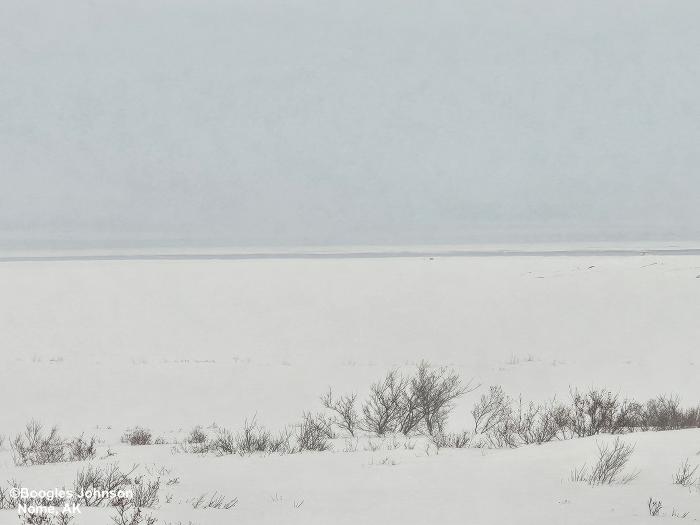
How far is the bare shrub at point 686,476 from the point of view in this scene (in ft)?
20.8

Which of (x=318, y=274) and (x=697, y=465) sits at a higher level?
(x=318, y=274)

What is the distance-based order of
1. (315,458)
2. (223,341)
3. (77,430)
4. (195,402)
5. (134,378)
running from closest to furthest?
(315,458) < (77,430) < (195,402) < (134,378) < (223,341)

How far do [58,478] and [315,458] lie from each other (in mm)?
2394

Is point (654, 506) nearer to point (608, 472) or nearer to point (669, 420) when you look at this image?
point (608, 472)

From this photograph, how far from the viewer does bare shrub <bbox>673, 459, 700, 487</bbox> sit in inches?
249

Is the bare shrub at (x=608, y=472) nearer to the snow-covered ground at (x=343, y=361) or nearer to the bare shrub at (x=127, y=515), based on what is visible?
the snow-covered ground at (x=343, y=361)

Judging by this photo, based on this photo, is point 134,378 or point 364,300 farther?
point 364,300

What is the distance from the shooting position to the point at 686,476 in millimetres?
6453

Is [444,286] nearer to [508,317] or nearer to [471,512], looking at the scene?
[508,317]

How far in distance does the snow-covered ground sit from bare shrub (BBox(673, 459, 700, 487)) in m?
0.17

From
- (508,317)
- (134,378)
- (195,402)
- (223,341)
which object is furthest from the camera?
(508,317)

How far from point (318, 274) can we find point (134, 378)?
34993mm

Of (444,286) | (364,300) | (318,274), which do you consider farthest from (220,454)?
(318,274)

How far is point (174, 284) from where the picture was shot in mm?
48781
